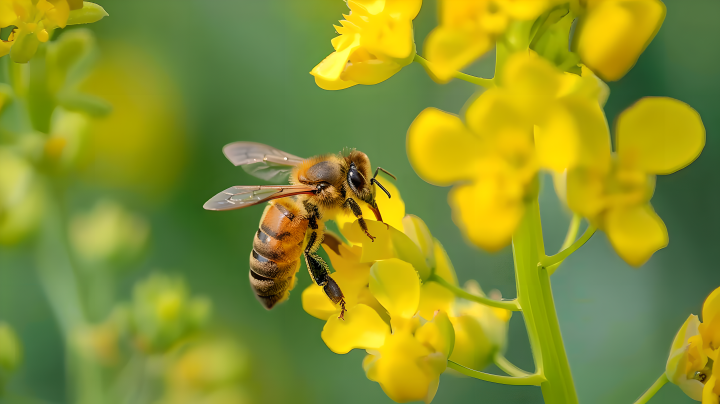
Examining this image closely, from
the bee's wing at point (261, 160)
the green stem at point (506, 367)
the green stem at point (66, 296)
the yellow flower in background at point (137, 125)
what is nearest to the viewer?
the green stem at point (506, 367)

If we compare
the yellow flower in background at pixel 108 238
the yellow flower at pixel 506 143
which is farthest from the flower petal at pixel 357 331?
the yellow flower in background at pixel 108 238

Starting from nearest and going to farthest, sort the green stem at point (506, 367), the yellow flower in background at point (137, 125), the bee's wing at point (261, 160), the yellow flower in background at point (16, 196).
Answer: the green stem at point (506, 367) → the bee's wing at point (261, 160) → the yellow flower in background at point (16, 196) → the yellow flower in background at point (137, 125)

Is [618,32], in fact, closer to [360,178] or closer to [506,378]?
[506,378]

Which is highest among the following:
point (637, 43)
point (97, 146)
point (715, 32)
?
point (637, 43)

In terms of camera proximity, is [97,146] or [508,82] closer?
[508,82]

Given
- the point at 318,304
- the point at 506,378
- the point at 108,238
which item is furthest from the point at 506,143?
the point at 108,238

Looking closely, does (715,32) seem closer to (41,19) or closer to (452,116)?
(452,116)

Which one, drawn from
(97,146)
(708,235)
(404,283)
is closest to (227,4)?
(97,146)

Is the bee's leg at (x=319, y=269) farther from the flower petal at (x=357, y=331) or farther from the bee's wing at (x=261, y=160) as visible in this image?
the bee's wing at (x=261, y=160)
